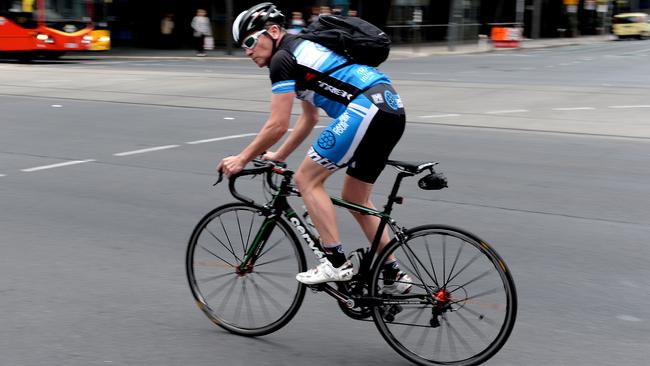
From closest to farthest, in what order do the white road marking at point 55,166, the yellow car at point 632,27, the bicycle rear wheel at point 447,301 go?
the bicycle rear wheel at point 447,301
the white road marking at point 55,166
the yellow car at point 632,27

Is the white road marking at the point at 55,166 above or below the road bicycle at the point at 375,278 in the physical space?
below

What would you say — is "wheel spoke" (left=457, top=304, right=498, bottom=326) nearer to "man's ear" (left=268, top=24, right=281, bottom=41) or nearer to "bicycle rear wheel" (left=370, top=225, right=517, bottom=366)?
"bicycle rear wheel" (left=370, top=225, right=517, bottom=366)

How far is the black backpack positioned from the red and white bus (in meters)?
24.3

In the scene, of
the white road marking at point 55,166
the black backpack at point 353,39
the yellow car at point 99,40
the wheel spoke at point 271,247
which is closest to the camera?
the black backpack at point 353,39

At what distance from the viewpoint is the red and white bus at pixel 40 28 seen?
2659 cm

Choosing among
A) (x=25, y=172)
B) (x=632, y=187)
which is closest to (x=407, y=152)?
(x=632, y=187)

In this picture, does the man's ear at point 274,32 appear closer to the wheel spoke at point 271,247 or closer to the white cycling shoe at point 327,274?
the wheel spoke at point 271,247

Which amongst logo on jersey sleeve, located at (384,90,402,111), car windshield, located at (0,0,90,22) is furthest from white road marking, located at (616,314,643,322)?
car windshield, located at (0,0,90,22)

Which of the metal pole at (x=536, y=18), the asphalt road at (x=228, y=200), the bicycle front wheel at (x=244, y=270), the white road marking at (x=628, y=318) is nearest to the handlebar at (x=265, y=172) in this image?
the bicycle front wheel at (x=244, y=270)

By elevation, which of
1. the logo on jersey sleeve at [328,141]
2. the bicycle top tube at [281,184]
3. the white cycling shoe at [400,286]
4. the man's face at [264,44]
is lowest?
the white cycling shoe at [400,286]

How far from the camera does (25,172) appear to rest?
363 inches

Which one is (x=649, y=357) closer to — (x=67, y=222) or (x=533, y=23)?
(x=67, y=222)

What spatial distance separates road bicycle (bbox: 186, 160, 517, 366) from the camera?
3.90 meters

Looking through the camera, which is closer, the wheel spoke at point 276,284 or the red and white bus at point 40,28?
the wheel spoke at point 276,284
